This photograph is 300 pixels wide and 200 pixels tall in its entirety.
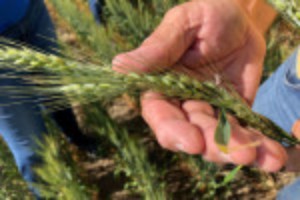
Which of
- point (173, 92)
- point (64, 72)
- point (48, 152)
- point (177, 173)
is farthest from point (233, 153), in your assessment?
point (177, 173)

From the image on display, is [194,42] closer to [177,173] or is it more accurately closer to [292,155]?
[292,155]

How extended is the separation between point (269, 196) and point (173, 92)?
3.30ft

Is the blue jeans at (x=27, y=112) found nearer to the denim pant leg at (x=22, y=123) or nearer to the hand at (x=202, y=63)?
the denim pant leg at (x=22, y=123)

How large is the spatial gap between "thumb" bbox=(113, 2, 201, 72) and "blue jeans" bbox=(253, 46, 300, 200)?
27 centimetres

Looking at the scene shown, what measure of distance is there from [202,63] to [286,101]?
0.25m

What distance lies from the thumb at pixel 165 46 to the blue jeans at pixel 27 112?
41 cm

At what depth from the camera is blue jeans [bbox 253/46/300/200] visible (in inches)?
34.5

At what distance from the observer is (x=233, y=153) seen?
23.8 inches

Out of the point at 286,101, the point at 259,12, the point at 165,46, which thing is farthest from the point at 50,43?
the point at 286,101

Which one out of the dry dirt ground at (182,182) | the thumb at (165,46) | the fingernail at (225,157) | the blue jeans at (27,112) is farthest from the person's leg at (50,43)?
the fingernail at (225,157)

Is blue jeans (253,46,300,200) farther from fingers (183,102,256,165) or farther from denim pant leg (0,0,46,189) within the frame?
denim pant leg (0,0,46,189)

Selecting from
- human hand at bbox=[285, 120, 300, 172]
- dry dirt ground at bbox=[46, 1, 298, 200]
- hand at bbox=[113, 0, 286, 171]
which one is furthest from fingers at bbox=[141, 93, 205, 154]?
dry dirt ground at bbox=[46, 1, 298, 200]

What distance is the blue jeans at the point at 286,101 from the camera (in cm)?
88

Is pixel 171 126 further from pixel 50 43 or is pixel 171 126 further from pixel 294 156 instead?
pixel 50 43
